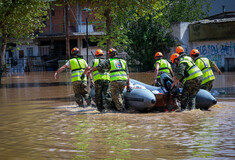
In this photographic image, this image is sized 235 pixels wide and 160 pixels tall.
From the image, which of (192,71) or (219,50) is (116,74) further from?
(219,50)

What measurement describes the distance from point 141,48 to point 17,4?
1449 centimetres

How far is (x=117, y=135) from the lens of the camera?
779 cm

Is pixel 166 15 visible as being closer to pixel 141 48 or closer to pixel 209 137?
pixel 141 48

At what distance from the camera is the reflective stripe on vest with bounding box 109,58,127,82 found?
1103cm

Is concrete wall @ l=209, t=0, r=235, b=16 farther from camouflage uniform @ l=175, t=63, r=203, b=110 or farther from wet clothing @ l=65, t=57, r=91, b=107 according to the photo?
camouflage uniform @ l=175, t=63, r=203, b=110

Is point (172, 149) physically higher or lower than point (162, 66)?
lower

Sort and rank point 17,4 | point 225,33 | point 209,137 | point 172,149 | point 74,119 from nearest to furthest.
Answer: point 172,149, point 209,137, point 74,119, point 17,4, point 225,33

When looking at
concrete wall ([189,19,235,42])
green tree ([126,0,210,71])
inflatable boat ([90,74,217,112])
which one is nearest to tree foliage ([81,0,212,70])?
green tree ([126,0,210,71])

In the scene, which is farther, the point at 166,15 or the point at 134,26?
the point at 166,15

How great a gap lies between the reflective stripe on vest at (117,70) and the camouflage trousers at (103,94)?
57cm

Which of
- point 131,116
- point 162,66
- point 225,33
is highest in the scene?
point 225,33

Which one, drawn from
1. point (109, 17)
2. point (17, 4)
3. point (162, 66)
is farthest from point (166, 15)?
point (162, 66)

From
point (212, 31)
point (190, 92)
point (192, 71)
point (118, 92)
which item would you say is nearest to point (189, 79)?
point (192, 71)

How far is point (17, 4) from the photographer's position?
2270 cm
